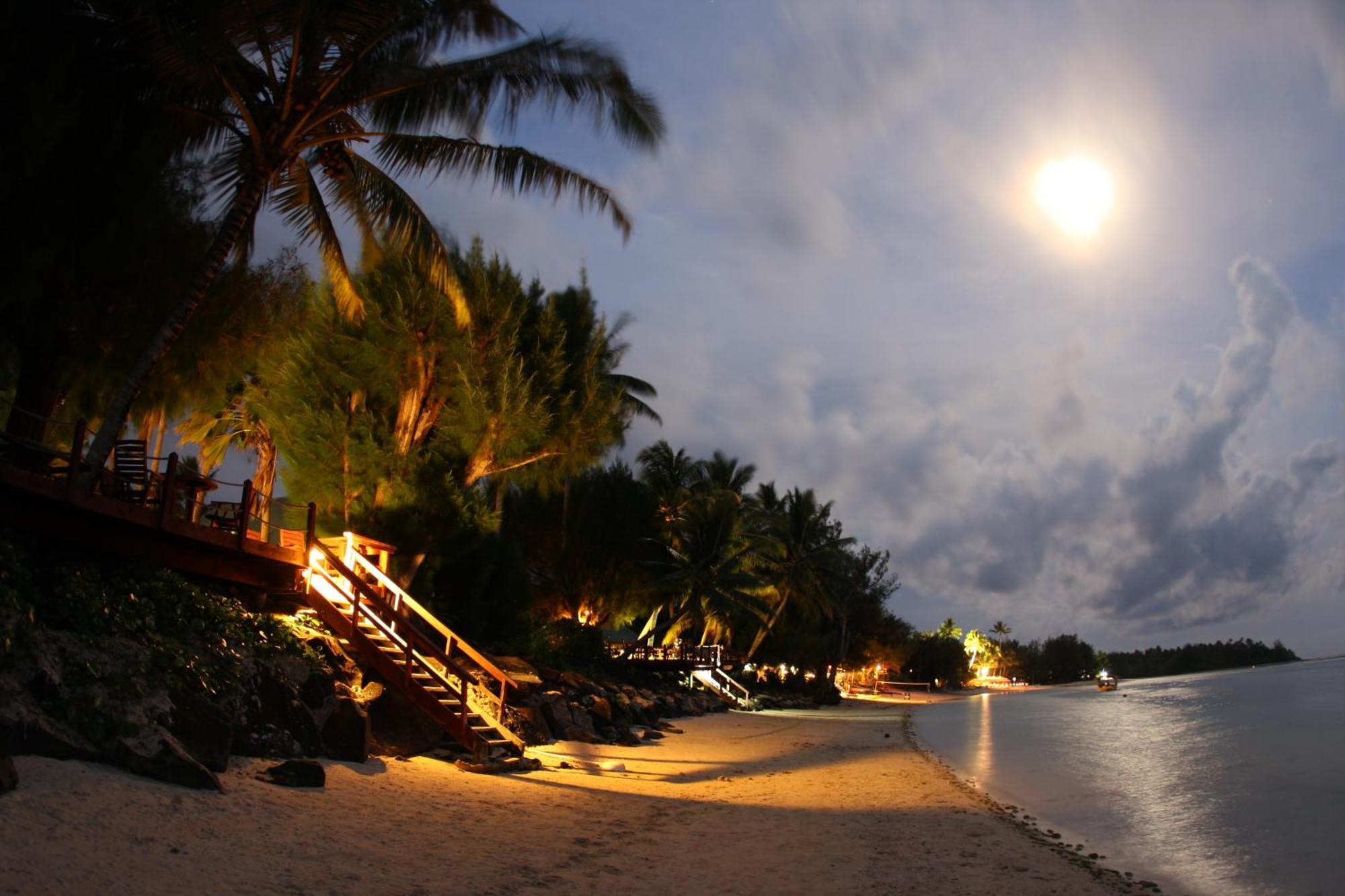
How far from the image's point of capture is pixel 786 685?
54.2 metres

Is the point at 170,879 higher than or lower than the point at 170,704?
lower

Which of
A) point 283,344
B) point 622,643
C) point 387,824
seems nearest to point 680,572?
point 622,643

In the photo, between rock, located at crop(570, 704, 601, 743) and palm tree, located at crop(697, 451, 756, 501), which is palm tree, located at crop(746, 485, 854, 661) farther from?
rock, located at crop(570, 704, 601, 743)

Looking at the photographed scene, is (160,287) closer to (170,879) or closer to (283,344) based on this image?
(283,344)

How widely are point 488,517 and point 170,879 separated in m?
14.3

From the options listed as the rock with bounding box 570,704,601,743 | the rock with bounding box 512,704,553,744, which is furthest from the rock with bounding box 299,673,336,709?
the rock with bounding box 570,704,601,743

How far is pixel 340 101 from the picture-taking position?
42.8 feet

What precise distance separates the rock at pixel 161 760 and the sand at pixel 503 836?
0.15 metres

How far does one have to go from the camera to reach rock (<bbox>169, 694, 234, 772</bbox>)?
853 cm

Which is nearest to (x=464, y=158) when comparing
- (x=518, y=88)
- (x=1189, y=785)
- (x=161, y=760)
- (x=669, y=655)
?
(x=518, y=88)

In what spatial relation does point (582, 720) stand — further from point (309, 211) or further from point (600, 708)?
point (309, 211)

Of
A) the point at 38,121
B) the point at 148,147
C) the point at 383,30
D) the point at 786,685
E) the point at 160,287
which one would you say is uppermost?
the point at 383,30

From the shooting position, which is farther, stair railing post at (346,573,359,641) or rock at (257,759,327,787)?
stair railing post at (346,573,359,641)

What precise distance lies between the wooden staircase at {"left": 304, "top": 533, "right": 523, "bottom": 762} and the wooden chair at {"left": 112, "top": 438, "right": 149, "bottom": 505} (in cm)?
263
